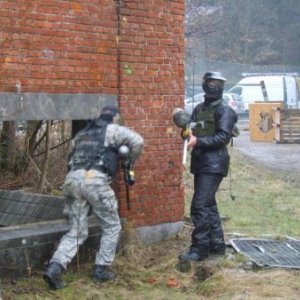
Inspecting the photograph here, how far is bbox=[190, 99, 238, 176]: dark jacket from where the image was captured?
263 inches

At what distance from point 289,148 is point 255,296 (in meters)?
15.9

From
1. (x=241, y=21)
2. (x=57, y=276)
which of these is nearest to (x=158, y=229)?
(x=57, y=276)

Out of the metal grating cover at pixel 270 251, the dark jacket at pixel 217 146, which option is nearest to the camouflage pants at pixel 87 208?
the dark jacket at pixel 217 146

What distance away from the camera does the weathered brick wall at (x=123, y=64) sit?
629 centimetres

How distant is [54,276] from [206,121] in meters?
2.27

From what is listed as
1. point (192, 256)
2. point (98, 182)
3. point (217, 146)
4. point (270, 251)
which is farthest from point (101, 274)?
point (270, 251)

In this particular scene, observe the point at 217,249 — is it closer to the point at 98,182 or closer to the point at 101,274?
the point at 101,274

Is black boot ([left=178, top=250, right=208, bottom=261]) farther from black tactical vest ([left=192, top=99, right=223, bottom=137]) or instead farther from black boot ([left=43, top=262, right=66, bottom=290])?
black boot ([left=43, top=262, right=66, bottom=290])

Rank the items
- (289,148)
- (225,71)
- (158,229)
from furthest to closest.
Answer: (225,71)
(289,148)
(158,229)

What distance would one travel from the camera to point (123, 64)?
7199 millimetres

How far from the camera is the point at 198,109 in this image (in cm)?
700

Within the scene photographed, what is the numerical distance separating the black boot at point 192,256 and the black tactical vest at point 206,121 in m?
1.22

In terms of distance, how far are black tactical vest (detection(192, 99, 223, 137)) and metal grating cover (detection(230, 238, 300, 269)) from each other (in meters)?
1.39

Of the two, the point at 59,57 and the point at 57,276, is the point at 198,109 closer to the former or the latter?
the point at 59,57
